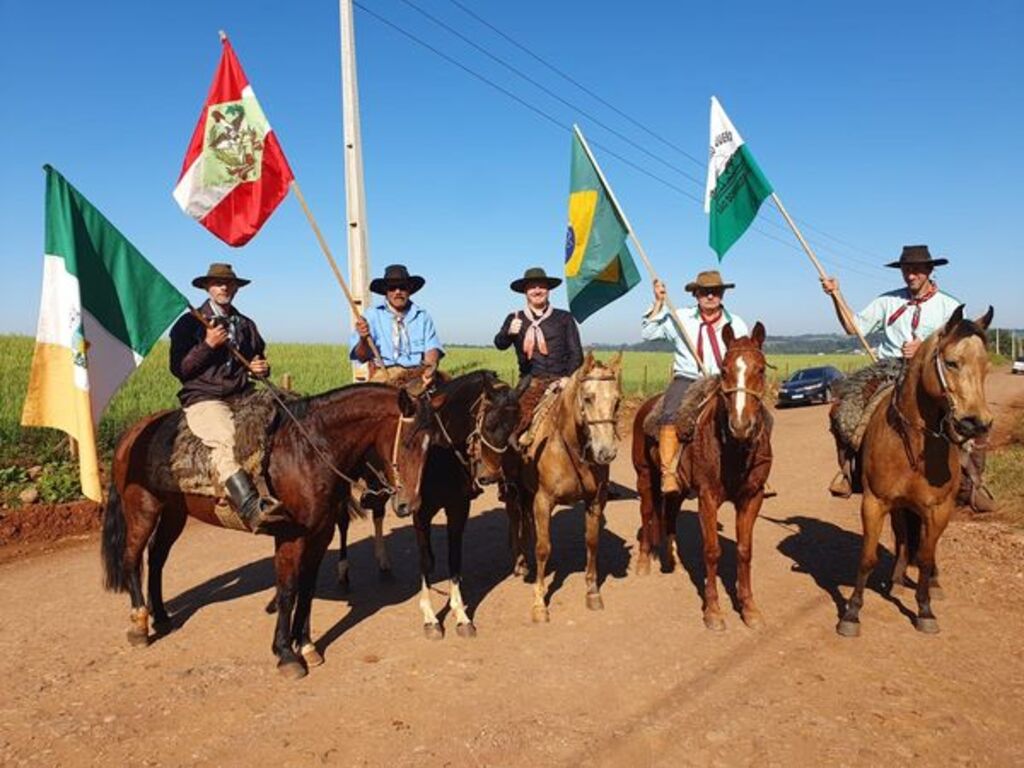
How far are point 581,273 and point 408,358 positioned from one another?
224 centimetres

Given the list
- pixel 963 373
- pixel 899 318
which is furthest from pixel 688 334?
pixel 963 373

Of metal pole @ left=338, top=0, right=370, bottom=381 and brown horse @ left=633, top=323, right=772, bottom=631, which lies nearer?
brown horse @ left=633, top=323, right=772, bottom=631

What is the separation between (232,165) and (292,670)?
4436 millimetres

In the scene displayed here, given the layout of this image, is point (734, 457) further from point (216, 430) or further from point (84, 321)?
point (84, 321)

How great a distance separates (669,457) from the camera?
6.58 metres

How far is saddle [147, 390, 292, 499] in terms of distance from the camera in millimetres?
5121

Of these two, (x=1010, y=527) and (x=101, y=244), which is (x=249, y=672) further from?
(x=1010, y=527)

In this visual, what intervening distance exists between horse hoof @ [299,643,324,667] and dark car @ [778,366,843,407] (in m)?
25.6

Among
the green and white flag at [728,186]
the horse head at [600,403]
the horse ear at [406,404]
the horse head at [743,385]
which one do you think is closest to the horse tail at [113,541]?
the horse ear at [406,404]

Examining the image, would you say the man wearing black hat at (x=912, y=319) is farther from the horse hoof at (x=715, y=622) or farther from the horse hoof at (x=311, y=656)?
the horse hoof at (x=311, y=656)

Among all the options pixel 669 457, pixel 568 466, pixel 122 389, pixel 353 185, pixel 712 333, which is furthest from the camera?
pixel 122 389

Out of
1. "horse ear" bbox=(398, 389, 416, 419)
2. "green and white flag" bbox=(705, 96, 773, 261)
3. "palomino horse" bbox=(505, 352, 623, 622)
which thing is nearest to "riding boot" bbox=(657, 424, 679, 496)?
"palomino horse" bbox=(505, 352, 623, 622)

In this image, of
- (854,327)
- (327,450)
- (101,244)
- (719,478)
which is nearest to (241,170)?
(101,244)

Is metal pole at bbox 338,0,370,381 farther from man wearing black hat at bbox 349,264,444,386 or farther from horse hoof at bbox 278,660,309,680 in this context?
horse hoof at bbox 278,660,309,680
